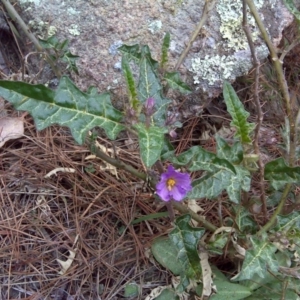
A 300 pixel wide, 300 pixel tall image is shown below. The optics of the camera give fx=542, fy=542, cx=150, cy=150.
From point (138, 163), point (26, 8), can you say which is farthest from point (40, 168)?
point (26, 8)

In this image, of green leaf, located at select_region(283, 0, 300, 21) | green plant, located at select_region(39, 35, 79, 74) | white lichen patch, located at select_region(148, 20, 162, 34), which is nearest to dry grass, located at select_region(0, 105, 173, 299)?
green plant, located at select_region(39, 35, 79, 74)

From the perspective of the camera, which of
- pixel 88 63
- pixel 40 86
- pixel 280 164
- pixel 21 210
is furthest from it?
pixel 88 63

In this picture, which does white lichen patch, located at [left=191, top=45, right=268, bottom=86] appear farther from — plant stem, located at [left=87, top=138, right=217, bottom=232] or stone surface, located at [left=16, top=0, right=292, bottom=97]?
plant stem, located at [left=87, top=138, right=217, bottom=232]

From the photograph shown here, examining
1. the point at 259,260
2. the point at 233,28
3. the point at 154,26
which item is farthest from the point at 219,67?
the point at 259,260

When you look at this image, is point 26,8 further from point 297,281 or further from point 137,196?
point 297,281

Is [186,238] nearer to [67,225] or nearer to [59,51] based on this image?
[67,225]

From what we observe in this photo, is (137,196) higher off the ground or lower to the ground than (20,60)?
lower
